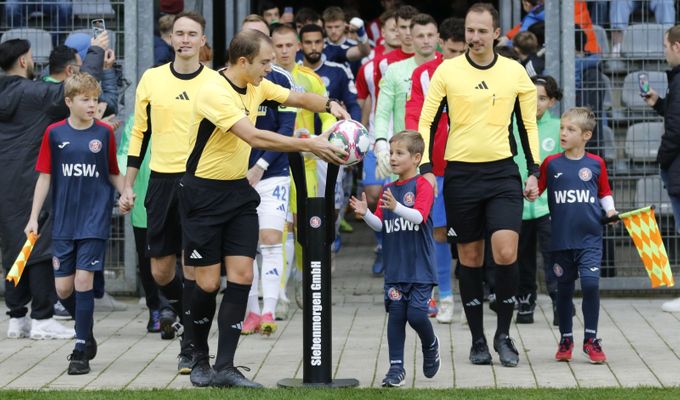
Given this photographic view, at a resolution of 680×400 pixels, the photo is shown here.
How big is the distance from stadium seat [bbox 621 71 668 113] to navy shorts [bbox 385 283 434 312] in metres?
4.62

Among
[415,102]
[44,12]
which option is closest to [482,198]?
[415,102]

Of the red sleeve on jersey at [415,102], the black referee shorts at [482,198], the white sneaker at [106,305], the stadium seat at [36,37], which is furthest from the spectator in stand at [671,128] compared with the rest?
Result: the stadium seat at [36,37]

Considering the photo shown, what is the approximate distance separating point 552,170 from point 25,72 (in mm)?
4112

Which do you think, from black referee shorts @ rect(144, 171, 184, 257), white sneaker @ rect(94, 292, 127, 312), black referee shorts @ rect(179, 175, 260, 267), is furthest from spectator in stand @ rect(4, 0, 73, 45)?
black referee shorts @ rect(179, 175, 260, 267)

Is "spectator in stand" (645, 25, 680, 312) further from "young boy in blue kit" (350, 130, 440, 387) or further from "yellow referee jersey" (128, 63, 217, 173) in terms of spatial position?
"yellow referee jersey" (128, 63, 217, 173)

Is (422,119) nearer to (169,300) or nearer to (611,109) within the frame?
(169,300)

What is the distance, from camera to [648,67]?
12047mm

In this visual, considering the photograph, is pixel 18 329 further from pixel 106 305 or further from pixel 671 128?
pixel 671 128

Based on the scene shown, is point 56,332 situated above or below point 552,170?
below

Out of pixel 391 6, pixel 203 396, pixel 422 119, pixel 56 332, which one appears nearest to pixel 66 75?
pixel 56 332

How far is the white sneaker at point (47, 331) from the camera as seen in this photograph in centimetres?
996

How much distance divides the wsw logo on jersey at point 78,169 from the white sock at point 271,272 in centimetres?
181

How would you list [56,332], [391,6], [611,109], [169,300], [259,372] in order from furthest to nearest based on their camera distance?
[391,6] < [611,109] < [56,332] < [169,300] < [259,372]

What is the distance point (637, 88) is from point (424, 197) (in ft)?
14.9
